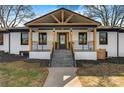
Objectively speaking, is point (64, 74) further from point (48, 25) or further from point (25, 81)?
point (48, 25)

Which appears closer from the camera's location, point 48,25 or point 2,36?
point 48,25

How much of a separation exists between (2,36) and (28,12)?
5.96m

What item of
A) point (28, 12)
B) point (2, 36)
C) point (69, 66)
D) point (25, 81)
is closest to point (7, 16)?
point (28, 12)

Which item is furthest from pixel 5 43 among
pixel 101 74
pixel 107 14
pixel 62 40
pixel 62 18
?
pixel 107 14

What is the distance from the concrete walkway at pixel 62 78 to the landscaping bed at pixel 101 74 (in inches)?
14.1

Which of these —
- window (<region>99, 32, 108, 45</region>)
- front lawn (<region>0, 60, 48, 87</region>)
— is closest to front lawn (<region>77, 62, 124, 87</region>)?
front lawn (<region>0, 60, 48, 87</region>)

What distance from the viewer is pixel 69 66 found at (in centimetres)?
1772

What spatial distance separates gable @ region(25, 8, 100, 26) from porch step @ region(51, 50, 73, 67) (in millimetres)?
2244

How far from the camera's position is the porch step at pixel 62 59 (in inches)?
710

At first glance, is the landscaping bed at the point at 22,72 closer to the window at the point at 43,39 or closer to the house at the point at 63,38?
the house at the point at 63,38

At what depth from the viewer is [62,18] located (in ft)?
64.5

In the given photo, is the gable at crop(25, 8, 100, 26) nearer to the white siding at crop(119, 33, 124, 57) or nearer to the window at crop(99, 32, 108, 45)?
the window at crop(99, 32, 108, 45)

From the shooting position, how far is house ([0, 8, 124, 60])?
2009cm

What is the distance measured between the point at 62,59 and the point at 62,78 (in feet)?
13.6
